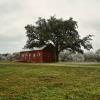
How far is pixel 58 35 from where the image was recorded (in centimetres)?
9181

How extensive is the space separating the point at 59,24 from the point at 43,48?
27.3 ft

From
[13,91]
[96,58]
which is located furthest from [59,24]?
[13,91]

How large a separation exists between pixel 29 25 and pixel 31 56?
935 centimetres

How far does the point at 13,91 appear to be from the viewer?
19.5 m

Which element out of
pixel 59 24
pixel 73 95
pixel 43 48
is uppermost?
pixel 59 24

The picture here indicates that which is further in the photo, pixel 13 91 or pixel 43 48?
pixel 43 48

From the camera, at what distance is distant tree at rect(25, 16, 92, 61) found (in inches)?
3578

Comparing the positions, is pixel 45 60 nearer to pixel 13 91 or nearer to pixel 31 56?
pixel 31 56

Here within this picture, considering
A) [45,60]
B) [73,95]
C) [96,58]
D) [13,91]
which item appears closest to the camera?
[73,95]

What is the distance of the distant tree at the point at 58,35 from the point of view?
90.9 metres

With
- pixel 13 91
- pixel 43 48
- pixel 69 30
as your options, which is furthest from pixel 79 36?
pixel 13 91

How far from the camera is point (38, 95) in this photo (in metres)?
17.7

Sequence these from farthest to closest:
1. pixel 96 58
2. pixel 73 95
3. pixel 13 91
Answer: pixel 96 58 → pixel 13 91 → pixel 73 95

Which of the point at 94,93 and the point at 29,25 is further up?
the point at 29,25
